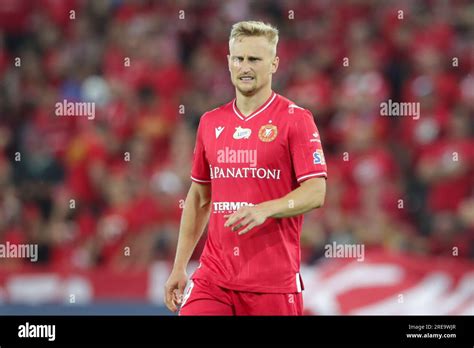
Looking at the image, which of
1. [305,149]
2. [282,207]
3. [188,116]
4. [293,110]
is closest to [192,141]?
[188,116]

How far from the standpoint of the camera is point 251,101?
555 centimetres

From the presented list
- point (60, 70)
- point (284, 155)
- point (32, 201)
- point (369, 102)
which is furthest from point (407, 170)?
point (284, 155)

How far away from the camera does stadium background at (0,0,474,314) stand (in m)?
9.78

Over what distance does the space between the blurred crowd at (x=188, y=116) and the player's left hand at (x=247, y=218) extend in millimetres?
4779

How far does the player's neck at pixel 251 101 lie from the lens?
18.2ft

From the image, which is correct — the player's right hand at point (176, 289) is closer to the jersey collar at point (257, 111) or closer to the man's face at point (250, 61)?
the jersey collar at point (257, 111)

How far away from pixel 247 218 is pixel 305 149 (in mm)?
580

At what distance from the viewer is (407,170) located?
1075cm

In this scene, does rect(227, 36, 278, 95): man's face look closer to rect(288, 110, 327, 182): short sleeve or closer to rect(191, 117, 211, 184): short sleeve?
rect(288, 110, 327, 182): short sleeve

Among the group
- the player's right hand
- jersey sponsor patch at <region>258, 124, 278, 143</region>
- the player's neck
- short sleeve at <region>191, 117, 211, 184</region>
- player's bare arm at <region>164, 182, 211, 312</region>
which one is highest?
the player's neck
